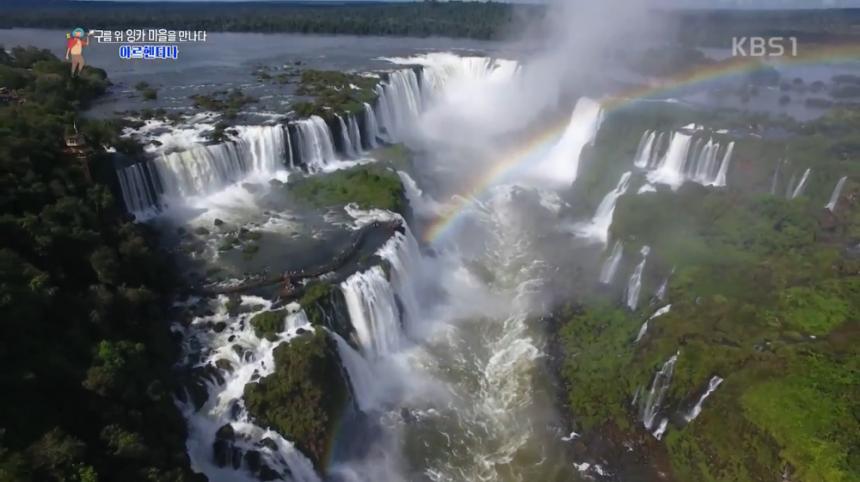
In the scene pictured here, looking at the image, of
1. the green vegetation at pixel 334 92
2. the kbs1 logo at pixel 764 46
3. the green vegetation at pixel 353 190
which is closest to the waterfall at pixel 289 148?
the green vegetation at pixel 353 190

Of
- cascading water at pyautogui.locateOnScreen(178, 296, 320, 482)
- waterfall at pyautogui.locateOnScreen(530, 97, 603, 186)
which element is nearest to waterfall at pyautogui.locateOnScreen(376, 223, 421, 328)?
cascading water at pyautogui.locateOnScreen(178, 296, 320, 482)

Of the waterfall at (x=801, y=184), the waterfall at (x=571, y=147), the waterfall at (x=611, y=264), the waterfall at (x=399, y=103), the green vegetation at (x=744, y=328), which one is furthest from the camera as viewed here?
the waterfall at (x=399, y=103)

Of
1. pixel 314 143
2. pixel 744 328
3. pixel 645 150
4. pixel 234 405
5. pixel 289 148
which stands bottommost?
pixel 234 405

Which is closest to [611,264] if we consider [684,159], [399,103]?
[684,159]

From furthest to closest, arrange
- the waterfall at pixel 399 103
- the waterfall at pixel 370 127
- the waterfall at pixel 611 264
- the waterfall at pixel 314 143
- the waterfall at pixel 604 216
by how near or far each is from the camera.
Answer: the waterfall at pixel 399 103 → the waterfall at pixel 370 127 → the waterfall at pixel 314 143 → the waterfall at pixel 604 216 → the waterfall at pixel 611 264

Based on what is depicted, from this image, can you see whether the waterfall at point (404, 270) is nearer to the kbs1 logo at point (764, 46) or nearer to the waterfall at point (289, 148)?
the waterfall at point (289, 148)

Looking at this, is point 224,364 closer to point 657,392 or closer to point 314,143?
point 657,392

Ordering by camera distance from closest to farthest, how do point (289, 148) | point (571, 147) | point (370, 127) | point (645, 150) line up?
point (289, 148)
point (645, 150)
point (370, 127)
point (571, 147)
